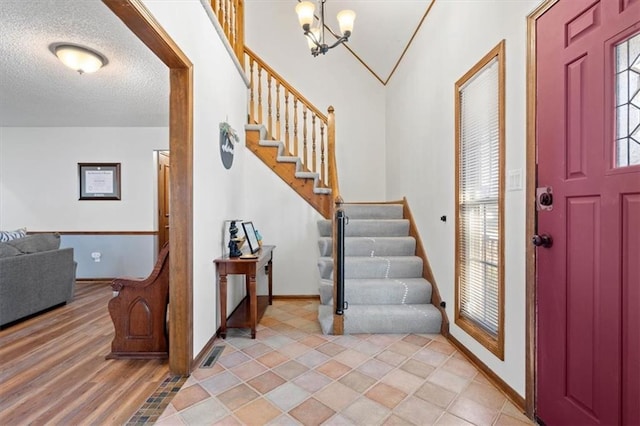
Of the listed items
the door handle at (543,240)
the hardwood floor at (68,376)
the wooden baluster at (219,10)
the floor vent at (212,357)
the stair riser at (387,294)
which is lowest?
the hardwood floor at (68,376)

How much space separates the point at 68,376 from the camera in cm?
197

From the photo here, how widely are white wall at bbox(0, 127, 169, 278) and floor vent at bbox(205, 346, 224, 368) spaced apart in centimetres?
323

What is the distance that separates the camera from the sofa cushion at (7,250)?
2926mm

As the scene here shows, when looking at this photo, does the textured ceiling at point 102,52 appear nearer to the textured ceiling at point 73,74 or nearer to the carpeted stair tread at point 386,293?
the textured ceiling at point 73,74

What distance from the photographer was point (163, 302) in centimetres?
221

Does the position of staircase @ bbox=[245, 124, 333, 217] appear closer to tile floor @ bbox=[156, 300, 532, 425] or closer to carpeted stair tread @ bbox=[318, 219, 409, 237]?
carpeted stair tread @ bbox=[318, 219, 409, 237]

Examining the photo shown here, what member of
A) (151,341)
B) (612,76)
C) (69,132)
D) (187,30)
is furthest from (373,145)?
(69,132)

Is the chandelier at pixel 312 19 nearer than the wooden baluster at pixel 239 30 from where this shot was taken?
Yes

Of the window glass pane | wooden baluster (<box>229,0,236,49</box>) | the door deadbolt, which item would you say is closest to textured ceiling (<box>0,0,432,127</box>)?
wooden baluster (<box>229,0,236,49</box>)

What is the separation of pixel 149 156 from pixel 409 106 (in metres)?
4.25

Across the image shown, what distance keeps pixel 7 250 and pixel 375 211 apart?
414cm

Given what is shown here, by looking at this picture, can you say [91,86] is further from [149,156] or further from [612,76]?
[612,76]

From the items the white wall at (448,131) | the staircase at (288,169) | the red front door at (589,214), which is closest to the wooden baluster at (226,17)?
the staircase at (288,169)

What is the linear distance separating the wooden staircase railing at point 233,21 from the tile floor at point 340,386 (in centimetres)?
325
